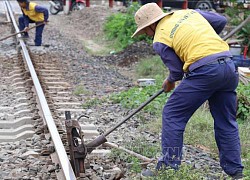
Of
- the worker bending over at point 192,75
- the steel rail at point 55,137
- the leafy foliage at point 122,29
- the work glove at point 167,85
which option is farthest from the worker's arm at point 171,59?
the leafy foliage at point 122,29

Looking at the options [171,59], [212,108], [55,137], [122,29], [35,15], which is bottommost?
[122,29]

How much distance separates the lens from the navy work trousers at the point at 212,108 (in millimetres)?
4367

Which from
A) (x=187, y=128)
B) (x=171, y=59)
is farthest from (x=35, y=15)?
(x=171, y=59)

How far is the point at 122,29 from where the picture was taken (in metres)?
13.9

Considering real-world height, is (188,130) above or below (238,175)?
below

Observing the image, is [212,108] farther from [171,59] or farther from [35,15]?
[35,15]

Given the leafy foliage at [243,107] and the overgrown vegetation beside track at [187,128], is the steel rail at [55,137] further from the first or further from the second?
the leafy foliage at [243,107]

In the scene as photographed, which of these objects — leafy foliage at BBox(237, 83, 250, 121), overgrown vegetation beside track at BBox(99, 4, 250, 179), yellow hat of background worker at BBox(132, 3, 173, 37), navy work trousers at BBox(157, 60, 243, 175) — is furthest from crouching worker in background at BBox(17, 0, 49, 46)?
navy work trousers at BBox(157, 60, 243, 175)

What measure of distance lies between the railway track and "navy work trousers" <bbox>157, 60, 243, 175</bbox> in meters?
0.91

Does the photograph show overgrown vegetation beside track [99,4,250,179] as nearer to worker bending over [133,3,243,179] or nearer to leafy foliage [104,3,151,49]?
worker bending over [133,3,243,179]

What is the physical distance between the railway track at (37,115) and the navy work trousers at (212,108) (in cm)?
91

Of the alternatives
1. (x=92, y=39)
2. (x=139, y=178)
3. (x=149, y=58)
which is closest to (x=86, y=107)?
(x=139, y=178)

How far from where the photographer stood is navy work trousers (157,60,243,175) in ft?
14.3

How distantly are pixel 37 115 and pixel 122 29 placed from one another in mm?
7638
